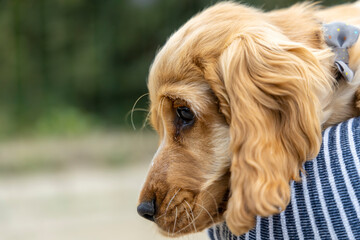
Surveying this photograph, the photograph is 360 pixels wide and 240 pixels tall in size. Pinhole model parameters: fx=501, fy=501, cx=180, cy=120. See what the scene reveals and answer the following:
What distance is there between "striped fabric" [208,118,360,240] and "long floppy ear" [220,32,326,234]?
0.09 meters

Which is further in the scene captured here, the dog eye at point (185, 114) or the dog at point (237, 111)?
the dog eye at point (185, 114)

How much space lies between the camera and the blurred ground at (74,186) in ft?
17.5

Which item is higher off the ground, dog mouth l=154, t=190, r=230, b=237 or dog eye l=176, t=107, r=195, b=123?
dog eye l=176, t=107, r=195, b=123

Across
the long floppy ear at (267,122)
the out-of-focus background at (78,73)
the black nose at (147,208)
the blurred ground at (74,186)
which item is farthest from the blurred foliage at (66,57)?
the long floppy ear at (267,122)

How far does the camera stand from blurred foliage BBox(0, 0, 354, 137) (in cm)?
753

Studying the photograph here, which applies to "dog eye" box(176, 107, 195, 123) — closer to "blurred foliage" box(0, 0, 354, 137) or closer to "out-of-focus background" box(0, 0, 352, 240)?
"out-of-focus background" box(0, 0, 352, 240)

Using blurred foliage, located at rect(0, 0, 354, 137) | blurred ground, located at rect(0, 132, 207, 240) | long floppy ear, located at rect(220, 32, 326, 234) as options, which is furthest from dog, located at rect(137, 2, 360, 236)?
blurred foliage, located at rect(0, 0, 354, 137)

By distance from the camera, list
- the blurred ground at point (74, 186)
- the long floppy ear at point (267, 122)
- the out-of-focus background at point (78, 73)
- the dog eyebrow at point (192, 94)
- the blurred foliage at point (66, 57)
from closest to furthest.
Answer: the long floppy ear at point (267, 122) < the dog eyebrow at point (192, 94) < the blurred ground at point (74, 186) < the out-of-focus background at point (78, 73) < the blurred foliage at point (66, 57)

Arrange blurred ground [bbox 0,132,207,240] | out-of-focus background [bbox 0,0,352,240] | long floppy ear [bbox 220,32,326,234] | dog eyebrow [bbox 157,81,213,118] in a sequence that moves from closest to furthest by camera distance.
Result: long floppy ear [bbox 220,32,326,234] → dog eyebrow [bbox 157,81,213,118] → blurred ground [bbox 0,132,207,240] → out-of-focus background [bbox 0,0,352,240]

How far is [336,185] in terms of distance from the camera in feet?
6.42

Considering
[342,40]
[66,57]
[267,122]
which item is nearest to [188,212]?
[267,122]

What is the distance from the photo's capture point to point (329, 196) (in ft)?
6.43

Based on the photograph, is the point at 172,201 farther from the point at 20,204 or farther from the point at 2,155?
the point at 2,155

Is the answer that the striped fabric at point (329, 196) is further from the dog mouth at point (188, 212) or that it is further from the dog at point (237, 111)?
the dog mouth at point (188, 212)
